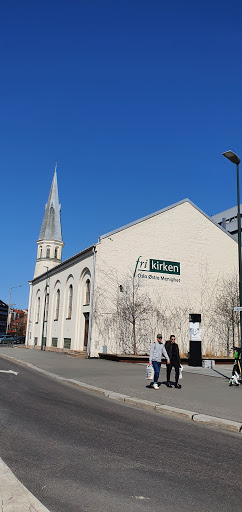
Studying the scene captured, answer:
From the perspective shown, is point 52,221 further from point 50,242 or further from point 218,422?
point 218,422

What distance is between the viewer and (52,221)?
193ft

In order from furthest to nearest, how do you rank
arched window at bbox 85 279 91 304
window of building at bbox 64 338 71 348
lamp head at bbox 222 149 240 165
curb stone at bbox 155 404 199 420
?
window of building at bbox 64 338 71 348
arched window at bbox 85 279 91 304
lamp head at bbox 222 149 240 165
curb stone at bbox 155 404 199 420

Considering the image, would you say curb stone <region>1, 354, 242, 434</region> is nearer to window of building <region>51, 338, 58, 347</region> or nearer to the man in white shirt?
the man in white shirt

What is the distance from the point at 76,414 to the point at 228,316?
28.3 meters

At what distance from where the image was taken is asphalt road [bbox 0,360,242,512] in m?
3.91

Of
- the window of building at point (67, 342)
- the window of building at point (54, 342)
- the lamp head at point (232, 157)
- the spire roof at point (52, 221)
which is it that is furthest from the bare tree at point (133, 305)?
the spire roof at point (52, 221)

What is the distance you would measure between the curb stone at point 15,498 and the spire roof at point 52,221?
5379cm

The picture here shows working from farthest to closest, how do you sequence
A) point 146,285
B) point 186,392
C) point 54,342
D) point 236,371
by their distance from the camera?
1. point 54,342
2. point 146,285
3. point 236,371
4. point 186,392

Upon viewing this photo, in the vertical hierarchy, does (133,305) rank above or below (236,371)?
above

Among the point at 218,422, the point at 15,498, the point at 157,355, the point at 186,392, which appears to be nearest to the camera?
the point at 15,498

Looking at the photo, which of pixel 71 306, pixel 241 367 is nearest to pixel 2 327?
pixel 71 306

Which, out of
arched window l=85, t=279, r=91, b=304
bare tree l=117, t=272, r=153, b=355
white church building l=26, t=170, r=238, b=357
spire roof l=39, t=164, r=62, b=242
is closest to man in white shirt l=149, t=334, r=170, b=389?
white church building l=26, t=170, r=238, b=357

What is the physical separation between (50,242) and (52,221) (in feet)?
12.5

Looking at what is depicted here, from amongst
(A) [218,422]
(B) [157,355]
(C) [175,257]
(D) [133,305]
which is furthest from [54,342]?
(A) [218,422]
